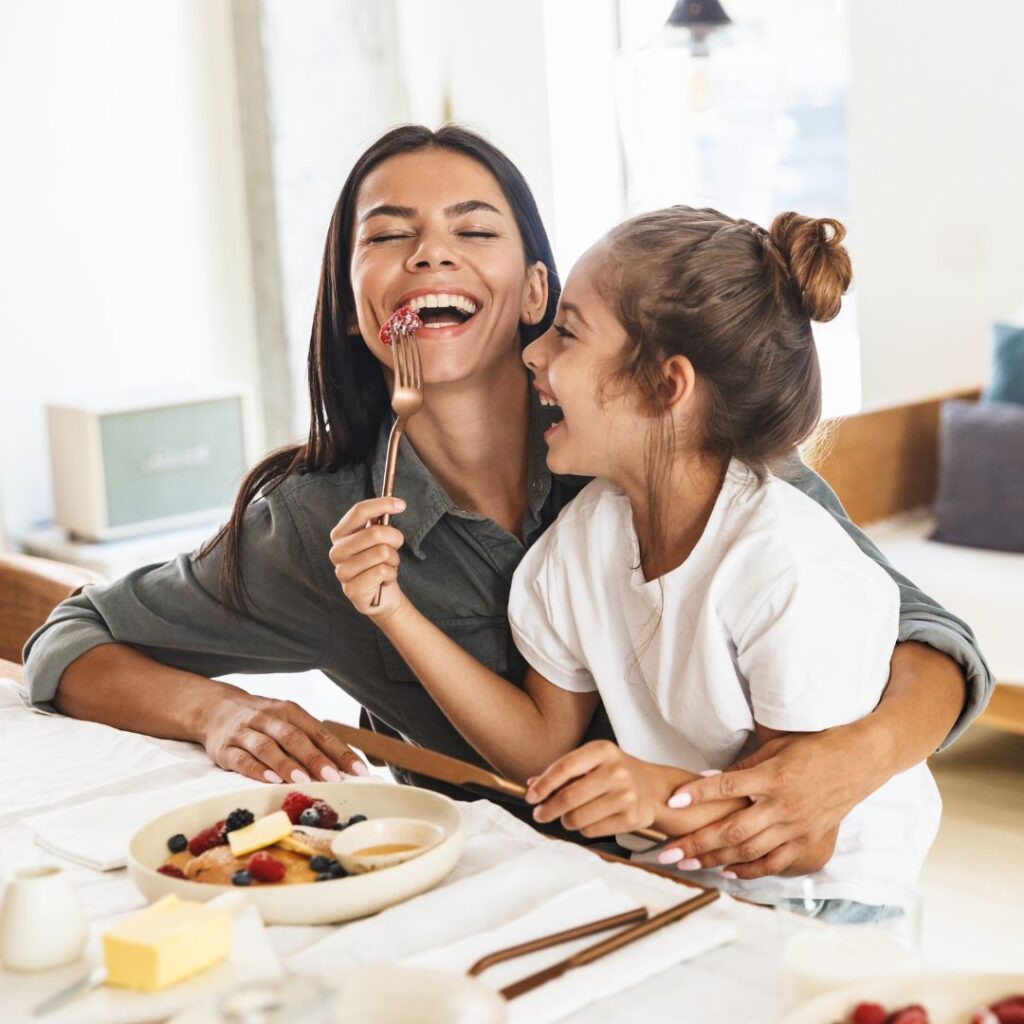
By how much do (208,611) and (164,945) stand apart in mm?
856

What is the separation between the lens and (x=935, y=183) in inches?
154

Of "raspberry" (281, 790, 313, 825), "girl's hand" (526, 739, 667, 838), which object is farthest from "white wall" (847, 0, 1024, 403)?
"raspberry" (281, 790, 313, 825)

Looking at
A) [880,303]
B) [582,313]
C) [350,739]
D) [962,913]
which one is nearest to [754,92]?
[880,303]

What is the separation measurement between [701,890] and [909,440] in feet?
9.15

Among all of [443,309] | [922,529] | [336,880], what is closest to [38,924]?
[336,880]

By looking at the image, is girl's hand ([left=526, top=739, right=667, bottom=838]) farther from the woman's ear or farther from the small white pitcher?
the woman's ear

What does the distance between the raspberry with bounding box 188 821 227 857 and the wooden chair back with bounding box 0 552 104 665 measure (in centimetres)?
86

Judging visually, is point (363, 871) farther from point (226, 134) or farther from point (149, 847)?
point (226, 134)

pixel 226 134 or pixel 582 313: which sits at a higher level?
pixel 226 134

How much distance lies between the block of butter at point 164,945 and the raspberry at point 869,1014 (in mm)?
375

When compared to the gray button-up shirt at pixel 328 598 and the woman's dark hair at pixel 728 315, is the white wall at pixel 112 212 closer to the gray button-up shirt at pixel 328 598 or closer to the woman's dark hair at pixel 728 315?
the gray button-up shirt at pixel 328 598

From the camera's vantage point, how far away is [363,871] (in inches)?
41.3

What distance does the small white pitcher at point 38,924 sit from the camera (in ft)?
2.93

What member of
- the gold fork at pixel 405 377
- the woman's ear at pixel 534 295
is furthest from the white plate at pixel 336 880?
the woman's ear at pixel 534 295
